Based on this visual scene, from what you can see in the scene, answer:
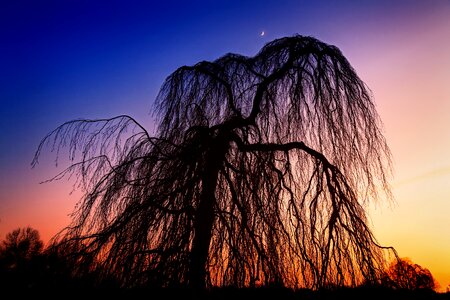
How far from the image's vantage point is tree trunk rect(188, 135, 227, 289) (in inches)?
133

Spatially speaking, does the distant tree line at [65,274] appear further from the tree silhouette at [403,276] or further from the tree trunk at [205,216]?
the tree trunk at [205,216]

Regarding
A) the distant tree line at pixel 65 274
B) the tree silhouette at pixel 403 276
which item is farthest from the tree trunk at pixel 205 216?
the tree silhouette at pixel 403 276

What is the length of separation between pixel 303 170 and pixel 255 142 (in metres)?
0.71

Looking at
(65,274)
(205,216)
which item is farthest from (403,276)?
(65,274)

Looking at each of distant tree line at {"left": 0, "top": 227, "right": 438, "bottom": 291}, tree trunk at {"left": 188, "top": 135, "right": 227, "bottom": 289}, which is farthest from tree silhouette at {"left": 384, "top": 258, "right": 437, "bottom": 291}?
tree trunk at {"left": 188, "top": 135, "right": 227, "bottom": 289}

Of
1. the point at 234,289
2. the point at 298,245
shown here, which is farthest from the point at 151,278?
the point at 298,245

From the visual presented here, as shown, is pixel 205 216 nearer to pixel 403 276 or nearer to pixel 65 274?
→ pixel 65 274

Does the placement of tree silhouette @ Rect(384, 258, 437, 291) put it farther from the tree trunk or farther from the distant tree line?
the tree trunk

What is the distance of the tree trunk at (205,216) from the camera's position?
133 inches

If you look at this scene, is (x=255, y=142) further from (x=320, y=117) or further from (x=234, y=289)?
(x=234, y=289)

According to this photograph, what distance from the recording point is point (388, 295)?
3951 millimetres

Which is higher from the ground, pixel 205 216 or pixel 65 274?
pixel 205 216

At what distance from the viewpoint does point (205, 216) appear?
3.75 meters

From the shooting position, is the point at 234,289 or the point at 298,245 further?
the point at 298,245
